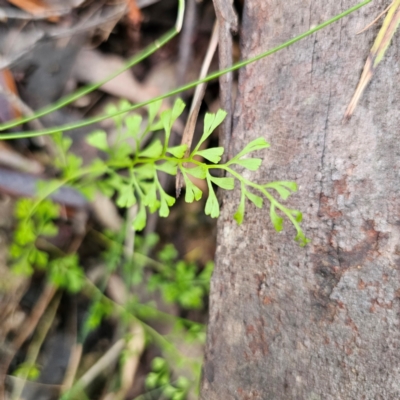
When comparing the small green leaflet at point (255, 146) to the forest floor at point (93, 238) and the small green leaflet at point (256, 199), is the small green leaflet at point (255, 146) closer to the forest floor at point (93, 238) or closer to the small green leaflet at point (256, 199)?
the small green leaflet at point (256, 199)

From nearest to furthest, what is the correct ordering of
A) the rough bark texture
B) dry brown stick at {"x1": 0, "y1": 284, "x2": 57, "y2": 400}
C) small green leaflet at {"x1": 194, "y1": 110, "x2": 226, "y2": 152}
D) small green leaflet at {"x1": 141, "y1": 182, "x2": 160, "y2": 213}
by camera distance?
the rough bark texture, small green leaflet at {"x1": 194, "y1": 110, "x2": 226, "y2": 152}, small green leaflet at {"x1": 141, "y1": 182, "x2": 160, "y2": 213}, dry brown stick at {"x1": 0, "y1": 284, "x2": 57, "y2": 400}

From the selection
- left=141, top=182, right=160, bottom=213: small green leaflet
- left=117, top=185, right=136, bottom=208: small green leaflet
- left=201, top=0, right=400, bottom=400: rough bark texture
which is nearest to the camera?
left=201, top=0, right=400, bottom=400: rough bark texture

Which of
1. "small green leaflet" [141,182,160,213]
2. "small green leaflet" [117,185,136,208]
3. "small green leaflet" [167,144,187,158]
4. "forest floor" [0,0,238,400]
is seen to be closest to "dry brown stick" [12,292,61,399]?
"forest floor" [0,0,238,400]

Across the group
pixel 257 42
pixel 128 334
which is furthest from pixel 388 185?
pixel 128 334

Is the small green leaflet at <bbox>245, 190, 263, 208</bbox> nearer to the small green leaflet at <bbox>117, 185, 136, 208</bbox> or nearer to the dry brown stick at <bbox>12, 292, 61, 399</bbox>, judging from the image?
the small green leaflet at <bbox>117, 185, 136, 208</bbox>

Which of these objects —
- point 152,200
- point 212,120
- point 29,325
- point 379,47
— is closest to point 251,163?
point 212,120

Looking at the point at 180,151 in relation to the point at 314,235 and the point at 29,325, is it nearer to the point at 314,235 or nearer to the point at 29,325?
the point at 314,235

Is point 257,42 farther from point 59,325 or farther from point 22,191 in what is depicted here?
point 59,325

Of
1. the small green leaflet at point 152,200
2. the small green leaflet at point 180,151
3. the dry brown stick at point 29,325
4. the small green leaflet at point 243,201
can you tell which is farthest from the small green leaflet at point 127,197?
the dry brown stick at point 29,325
